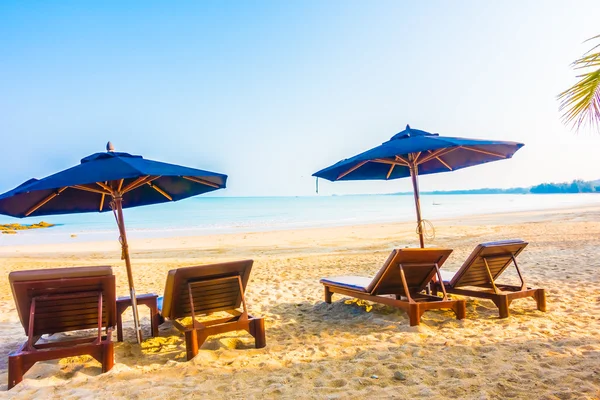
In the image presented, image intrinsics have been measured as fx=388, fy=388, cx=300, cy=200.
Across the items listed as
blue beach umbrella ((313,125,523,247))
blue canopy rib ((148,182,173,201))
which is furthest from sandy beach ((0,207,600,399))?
blue canopy rib ((148,182,173,201))

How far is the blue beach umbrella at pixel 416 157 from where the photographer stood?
4324mm

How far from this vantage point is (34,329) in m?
3.30

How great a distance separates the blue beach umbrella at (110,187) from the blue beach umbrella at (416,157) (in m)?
1.77

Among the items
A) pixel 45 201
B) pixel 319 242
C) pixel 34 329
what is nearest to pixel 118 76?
pixel 319 242

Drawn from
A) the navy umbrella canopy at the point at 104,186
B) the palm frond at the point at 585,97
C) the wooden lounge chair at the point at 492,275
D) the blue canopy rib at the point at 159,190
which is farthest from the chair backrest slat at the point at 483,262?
the blue canopy rib at the point at 159,190

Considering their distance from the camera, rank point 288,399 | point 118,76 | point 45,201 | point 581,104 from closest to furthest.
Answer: point 288,399 → point 581,104 → point 45,201 → point 118,76

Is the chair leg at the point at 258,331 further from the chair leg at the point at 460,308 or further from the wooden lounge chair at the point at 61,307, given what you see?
the chair leg at the point at 460,308

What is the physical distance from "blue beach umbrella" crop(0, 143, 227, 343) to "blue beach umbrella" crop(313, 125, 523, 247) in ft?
5.82

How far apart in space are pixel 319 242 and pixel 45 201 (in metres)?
11.6

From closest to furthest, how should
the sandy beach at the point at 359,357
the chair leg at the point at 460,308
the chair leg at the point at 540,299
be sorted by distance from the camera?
the sandy beach at the point at 359,357 < the chair leg at the point at 460,308 < the chair leg at the point at 540,299

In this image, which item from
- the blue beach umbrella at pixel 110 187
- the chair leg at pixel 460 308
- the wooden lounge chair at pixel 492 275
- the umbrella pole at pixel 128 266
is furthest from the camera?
the wooden lounge chair at pixel 492 275

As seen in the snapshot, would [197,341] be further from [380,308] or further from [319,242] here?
[319,242]

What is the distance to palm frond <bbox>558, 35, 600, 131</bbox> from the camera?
273 centimetres

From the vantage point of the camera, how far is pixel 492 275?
15.5 ft
